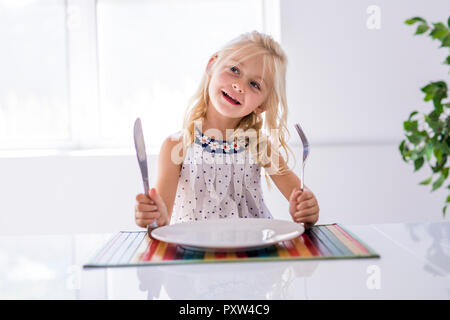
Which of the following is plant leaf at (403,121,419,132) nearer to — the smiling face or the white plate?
the white plate

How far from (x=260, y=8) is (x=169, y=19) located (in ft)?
1.44

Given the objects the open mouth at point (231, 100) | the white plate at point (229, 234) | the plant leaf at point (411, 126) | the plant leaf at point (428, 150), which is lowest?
the white plate at point (229, 234)

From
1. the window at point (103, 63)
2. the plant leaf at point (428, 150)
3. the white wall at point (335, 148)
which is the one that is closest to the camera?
the plant leaf at point (428, 150)

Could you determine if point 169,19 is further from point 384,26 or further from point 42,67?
point 384,26

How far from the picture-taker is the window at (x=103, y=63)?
2.26m

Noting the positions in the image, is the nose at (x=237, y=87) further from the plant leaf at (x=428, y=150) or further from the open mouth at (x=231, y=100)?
the plant leaf at (x=428, y=150)

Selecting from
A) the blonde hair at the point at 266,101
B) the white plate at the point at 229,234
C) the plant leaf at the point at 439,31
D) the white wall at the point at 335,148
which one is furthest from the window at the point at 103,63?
the plant leaf at the point at 439,31

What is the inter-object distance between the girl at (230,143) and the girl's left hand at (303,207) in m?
0.38

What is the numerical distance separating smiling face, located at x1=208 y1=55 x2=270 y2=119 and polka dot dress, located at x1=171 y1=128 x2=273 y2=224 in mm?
128

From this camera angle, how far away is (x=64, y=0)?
2.24 metres

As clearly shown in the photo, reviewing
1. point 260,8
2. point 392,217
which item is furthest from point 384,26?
point 392,217

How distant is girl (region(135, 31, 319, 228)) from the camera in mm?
1262

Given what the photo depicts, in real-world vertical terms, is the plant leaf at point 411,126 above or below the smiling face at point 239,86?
below

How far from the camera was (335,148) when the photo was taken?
2.04m
